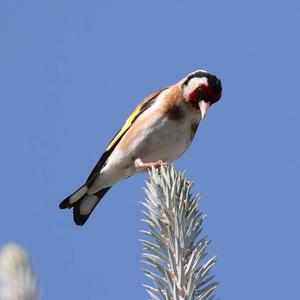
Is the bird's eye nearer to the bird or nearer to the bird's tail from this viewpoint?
the bird

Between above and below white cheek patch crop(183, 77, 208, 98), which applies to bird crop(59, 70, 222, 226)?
below

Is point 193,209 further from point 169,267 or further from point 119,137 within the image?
point 119,137

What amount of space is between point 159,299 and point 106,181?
15.2 feet

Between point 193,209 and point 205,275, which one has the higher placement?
point 193,209

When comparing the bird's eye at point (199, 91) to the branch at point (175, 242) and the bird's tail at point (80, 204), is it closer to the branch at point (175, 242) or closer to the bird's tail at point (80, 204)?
the bird's tail at point (80, 204)

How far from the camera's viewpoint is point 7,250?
2.01 ft

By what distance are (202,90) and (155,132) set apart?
0.77m

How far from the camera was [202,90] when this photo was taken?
5297 millimetres

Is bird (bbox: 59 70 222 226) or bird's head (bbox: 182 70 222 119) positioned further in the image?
bird's head (bbox: 182 70 222 119)

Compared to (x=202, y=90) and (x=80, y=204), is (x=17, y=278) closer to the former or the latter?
(x=202, y=90)

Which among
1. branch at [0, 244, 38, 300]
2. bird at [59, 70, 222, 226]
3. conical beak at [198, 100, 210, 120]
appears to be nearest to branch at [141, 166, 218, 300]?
branch at [0, 244, 38, 300]

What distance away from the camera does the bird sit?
16.4 feet

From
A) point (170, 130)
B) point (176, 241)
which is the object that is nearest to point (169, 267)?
point (176, 241)

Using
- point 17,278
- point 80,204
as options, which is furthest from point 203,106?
point 17,278
